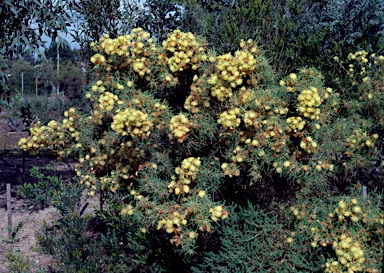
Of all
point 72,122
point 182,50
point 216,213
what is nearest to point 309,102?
point 216,213

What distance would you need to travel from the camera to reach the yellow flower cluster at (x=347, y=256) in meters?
2.44

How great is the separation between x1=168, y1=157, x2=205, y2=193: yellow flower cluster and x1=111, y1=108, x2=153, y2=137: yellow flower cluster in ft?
1.00

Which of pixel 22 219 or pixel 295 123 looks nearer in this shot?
pixel 295 123

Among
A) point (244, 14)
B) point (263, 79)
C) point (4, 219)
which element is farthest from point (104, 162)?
point (244, 14)

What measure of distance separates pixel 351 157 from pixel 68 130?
2.19 meters

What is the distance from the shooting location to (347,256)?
2459 mm

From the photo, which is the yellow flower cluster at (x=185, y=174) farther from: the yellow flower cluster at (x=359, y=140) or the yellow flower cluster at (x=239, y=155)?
the yellow flower cluster at (x=359, y=140)

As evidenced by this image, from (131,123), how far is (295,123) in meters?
0.93

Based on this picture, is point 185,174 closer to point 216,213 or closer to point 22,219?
point 216,213

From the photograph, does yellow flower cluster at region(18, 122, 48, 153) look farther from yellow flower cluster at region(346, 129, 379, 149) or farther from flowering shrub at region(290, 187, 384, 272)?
yellow flower cluster at region(346, 129, 379, 149)

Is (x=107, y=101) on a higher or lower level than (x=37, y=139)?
higher

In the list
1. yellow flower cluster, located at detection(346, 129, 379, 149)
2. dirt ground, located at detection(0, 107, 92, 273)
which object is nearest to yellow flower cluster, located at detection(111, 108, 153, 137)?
yellow flower cluster, located at detection(346, 129, 379, 149)

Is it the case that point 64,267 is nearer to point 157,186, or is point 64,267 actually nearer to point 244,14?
point 157,186

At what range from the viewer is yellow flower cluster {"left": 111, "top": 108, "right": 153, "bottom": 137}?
2.60 m
